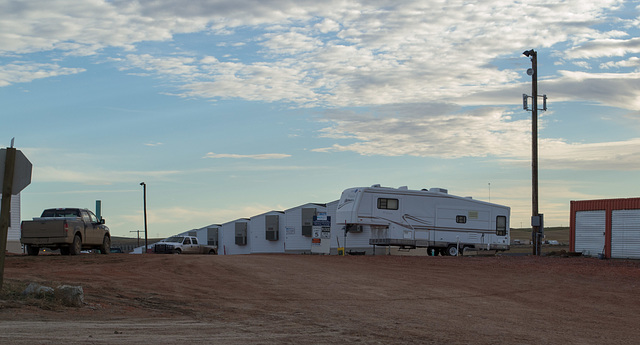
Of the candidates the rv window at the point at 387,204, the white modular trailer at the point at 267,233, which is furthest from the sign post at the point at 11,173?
the white modular trailer at the point at 267,233

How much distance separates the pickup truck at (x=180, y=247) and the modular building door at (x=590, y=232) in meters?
22.7

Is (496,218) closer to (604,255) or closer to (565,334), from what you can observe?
(604,255)

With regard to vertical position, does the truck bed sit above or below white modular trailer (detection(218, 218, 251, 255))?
above

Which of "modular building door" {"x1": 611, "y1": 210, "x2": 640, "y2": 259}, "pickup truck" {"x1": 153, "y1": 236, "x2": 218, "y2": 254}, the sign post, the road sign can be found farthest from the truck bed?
"modular building door" {"x1": 611, "y1": 210, "x2": 640, "y2": 259}

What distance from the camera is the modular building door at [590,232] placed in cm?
3312

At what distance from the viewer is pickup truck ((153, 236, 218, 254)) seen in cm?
4181

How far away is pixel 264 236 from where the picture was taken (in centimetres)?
5031

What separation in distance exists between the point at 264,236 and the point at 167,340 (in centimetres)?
4193

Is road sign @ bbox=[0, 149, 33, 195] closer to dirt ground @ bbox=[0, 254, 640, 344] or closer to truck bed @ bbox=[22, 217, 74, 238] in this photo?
dirt ground @ bbox=[0, 254, 640, 344]

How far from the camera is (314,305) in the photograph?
1266cm

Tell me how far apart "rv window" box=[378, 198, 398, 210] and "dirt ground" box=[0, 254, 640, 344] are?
11.1m

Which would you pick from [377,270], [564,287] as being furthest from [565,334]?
[377,270]

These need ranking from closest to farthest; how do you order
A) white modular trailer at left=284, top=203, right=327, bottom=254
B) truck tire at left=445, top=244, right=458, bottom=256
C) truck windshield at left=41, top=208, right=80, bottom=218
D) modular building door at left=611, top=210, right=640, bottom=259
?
truck windshield at left=41, top=208, right=80, bottom=218 → modular building door at left=611, top=210, right=640, bottom=259 → truck tire at left=445, top=244, right=458, bottom=256 → white modular trailer at left=284, top=203, right=327, bottom=254

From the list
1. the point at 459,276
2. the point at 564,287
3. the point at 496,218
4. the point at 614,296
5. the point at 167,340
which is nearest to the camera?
the point at 167,340
